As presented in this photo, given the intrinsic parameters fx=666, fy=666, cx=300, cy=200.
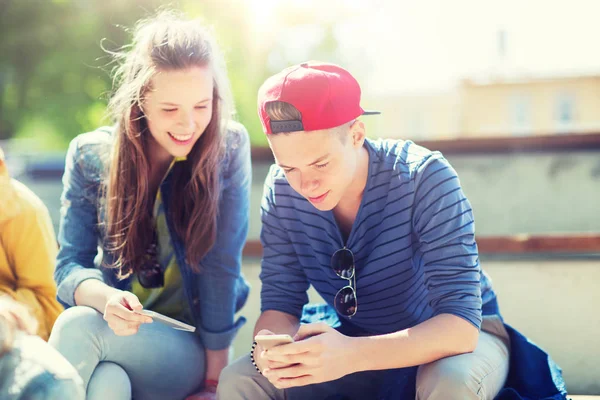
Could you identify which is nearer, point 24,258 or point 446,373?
point 446,373

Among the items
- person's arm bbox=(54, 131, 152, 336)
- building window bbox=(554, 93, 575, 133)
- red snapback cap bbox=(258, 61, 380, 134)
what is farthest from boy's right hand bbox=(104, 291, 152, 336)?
building window bbox=(554, 93, 575, 133)

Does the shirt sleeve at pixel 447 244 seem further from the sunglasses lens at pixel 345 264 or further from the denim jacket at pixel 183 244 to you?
the denim jacket at pixel 183 244

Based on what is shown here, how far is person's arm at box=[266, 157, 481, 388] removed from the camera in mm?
1769

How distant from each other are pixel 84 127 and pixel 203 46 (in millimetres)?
15440

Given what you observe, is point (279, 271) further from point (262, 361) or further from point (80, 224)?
point (80, 224)

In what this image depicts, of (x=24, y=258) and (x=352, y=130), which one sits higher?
(x=352, y=130)

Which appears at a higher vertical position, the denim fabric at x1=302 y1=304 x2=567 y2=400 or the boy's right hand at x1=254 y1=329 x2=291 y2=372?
the boy's right hand at x1=254 y1=329 x2=291 y2=372

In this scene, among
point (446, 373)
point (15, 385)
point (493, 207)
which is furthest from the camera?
point (493, 207)

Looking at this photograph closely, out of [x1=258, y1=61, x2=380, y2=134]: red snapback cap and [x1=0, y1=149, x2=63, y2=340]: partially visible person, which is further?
[x1=0, y1=149, x2=63, y2=340]: partially visible person

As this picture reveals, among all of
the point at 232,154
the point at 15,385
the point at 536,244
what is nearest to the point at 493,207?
the point at 536,244

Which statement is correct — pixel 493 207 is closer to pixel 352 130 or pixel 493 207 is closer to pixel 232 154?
pixel 232 154

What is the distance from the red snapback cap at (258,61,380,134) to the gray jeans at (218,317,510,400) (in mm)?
724

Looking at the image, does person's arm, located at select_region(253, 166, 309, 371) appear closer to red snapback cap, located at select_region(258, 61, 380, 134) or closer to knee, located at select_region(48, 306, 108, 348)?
red snapback cap, located at select_region(258, 61, 380, 134)

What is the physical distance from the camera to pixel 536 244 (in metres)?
3.21
